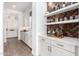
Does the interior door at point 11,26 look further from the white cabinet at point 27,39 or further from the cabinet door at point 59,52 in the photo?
the cabinet door at point 59,52

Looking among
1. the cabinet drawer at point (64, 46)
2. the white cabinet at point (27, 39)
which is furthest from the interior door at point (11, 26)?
the cabinet drawer at point (64, 46)

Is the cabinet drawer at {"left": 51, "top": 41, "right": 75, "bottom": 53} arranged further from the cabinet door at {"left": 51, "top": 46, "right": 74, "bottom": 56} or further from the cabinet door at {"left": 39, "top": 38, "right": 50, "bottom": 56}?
the cabinet door at {"left": 39, "top": 38, "right": 50, "bottom": 56}

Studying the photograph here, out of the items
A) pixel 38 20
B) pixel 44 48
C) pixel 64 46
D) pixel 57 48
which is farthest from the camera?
pixel 38 20

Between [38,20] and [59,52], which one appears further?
[38,20]

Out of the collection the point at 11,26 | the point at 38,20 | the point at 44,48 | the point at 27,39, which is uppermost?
the point at 38,20

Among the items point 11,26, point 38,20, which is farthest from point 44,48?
point 11,26

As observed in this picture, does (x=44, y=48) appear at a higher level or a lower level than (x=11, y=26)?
lower

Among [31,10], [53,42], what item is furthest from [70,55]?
[31,10]

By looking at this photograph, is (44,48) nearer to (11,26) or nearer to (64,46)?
(64,46)

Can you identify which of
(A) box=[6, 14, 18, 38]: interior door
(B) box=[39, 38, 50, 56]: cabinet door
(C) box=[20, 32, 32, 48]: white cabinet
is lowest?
(B) box=[39, 38, 50, 56]: cabinet door

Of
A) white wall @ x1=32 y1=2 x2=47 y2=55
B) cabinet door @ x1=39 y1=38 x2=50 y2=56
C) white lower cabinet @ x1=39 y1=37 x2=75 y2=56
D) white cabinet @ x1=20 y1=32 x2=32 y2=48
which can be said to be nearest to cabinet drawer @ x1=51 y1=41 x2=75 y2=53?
white lower cabinet @ x1=39 y1=37 x2=75 y2=56

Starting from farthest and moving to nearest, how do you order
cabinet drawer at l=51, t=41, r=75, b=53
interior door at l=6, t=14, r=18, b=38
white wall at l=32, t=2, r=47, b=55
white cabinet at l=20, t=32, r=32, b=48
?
1. white cabinet at l=20, t=32, r=32, b=48
2. white wall at l=32, t=2, r=47, b=55
3. interior door at l=6, t=14, r=18, b=38
4. cabinet drawer at l=51, t=41, r=75, b=53

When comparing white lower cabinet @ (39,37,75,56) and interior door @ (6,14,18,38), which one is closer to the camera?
white lower cabinet @ (39,37,75,56)

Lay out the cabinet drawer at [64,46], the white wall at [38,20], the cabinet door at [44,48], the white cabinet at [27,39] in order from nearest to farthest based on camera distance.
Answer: the cabinet drawer at [64,46] → the cabinet door at [44,48] → the white wall at [38,20] → the white cabinet at [27,39]
